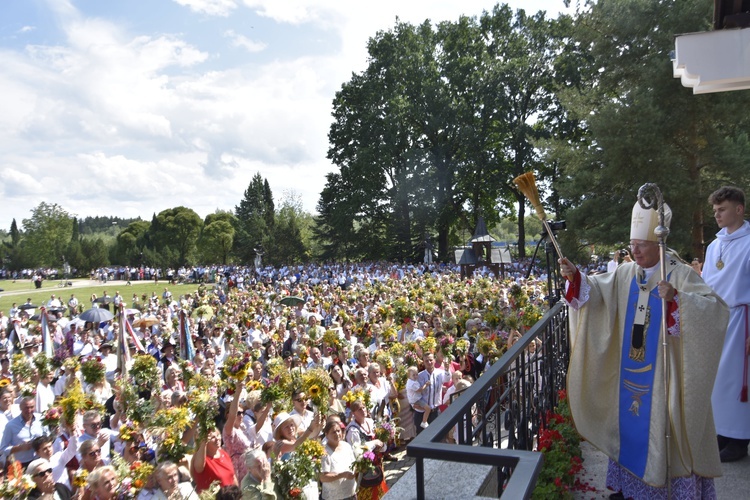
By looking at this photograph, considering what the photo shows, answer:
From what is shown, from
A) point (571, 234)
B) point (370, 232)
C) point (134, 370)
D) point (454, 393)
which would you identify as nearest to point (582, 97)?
point (571, 234)

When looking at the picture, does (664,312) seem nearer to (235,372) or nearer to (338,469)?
(338,469)

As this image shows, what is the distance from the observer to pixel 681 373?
3498mm

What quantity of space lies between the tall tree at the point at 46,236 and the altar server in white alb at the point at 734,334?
85837 mm

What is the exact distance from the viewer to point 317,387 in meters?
6.42

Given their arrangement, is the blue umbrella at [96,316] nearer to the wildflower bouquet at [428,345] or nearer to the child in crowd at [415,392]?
the wildflower bouquet at [428,345]

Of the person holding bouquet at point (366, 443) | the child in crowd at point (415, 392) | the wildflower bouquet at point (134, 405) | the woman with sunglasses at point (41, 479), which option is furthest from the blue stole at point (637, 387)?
the child in crowd at point (415, 392)

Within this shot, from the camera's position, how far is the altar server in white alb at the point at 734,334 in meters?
4.10

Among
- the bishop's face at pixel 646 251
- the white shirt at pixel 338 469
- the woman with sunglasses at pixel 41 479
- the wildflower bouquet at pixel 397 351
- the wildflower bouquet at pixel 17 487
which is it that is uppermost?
the bishop's face at pixel 646 251

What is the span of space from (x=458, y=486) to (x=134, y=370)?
7.22 meters

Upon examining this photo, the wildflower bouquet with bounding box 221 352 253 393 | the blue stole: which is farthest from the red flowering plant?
the wildflower bouquet with bounding box 221 352 253 393

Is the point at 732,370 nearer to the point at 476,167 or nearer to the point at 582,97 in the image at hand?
the point at 582,97

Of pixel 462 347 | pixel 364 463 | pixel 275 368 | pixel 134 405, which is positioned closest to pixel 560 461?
pixel 364 463

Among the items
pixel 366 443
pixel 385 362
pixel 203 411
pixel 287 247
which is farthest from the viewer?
pixel 287 247

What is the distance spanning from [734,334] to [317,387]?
4045mm
